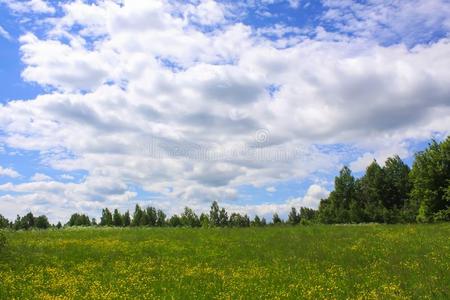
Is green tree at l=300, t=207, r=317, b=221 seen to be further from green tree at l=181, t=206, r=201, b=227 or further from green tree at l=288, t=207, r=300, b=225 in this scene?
green tree at l=181, t=206, r=201, b=227

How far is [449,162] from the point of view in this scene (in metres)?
65.1

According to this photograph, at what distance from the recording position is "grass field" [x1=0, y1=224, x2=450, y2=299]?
19812 mm

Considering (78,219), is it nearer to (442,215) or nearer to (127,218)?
(127,218)

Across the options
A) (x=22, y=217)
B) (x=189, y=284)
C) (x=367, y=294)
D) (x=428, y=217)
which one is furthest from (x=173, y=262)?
(x=22, y=217)

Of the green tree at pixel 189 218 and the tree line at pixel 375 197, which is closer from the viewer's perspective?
the tree line at pixel 375 197

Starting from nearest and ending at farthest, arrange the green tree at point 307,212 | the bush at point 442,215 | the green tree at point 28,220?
the bush at point 442,215
the green tree at point 28,220
the green tree at point 307,212

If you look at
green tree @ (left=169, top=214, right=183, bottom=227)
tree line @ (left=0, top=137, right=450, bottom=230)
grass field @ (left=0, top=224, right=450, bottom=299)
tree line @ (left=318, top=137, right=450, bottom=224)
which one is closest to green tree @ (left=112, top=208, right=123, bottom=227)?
tree line @ (left=0, top=137, right=450, bottom=230)

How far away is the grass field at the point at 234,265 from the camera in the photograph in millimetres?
19812

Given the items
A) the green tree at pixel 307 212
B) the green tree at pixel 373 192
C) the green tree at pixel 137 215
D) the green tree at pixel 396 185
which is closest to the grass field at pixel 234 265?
the green tree at pixel 373 192

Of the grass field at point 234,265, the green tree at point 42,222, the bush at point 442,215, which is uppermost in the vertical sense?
the green tree at point 42,222

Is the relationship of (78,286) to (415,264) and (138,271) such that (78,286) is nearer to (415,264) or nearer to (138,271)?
(138,271)

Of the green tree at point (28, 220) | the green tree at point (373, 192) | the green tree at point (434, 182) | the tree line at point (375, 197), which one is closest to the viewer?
the green tree at point (434, 182)

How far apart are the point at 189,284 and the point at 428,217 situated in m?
52.2

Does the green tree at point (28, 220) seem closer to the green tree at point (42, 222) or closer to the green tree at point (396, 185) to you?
the green tree at point (42, 222)
